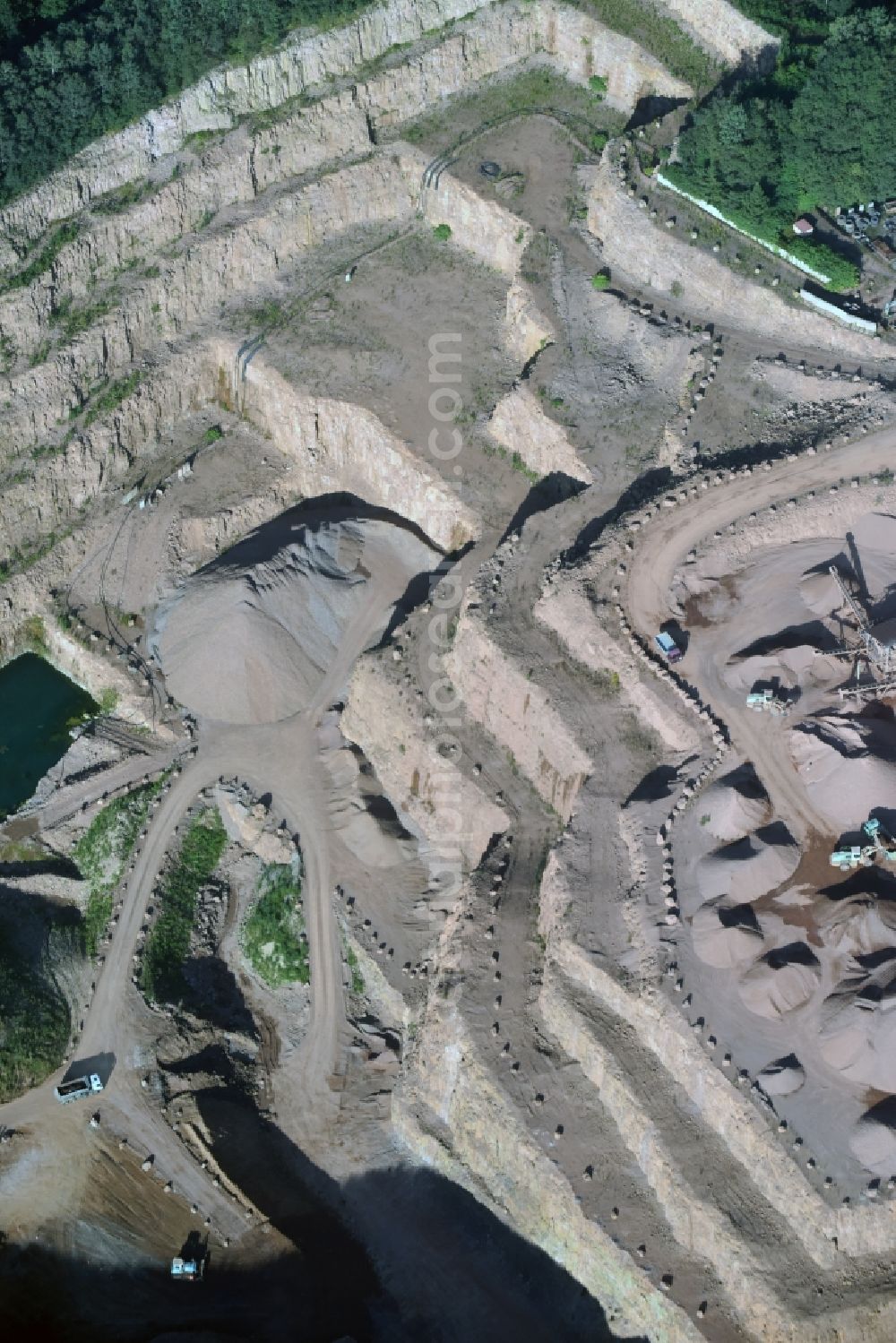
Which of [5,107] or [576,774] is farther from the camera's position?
[5,107]

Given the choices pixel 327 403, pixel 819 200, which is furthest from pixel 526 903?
Result: pixel 819 200

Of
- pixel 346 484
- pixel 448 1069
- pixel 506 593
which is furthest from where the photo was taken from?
pixel 346 484

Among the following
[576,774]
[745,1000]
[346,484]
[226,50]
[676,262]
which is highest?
[226,50]

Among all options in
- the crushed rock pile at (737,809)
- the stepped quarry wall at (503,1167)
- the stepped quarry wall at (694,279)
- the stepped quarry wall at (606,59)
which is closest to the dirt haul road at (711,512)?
the crushed rock pile at (737,809)

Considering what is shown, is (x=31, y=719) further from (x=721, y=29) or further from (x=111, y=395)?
(x=721, y=29)

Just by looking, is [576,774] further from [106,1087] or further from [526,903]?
[106,1087]

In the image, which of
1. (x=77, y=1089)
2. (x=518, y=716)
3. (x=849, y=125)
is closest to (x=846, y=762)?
(x=518, y=716)

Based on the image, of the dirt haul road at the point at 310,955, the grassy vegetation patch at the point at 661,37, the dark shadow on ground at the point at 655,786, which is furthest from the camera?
the grassy vegetation patch at the point at 661,37

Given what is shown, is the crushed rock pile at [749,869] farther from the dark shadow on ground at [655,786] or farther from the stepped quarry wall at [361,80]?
the stepped quarry wall at [361,80]
